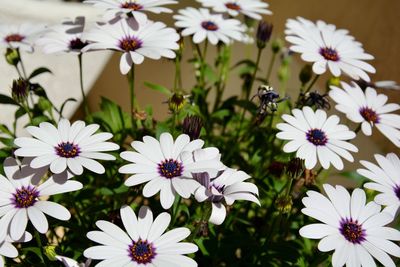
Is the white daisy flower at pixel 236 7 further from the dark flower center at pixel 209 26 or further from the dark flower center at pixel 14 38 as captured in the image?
the dark flower center at pixel 14 38

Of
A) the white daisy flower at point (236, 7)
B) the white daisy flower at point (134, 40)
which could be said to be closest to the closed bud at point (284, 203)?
the white daisy flower at point (134, 40)

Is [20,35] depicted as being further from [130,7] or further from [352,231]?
[352,231]

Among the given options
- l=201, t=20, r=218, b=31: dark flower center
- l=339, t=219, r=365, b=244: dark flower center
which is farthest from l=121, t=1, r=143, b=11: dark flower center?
l=339, t=219, r=365, b=244: dark flower center

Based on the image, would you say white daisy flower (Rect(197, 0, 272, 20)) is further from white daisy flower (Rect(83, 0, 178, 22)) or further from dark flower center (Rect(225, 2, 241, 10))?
white daisy flower (Rect(83, 0, 178, 22))

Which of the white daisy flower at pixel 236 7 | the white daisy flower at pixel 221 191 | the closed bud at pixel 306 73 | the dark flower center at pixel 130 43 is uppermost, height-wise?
the white daisy flower at pixel 236 7

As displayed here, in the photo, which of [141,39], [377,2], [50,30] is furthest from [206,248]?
[377,2]

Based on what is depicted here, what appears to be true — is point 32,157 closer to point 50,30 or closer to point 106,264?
point 106,264
